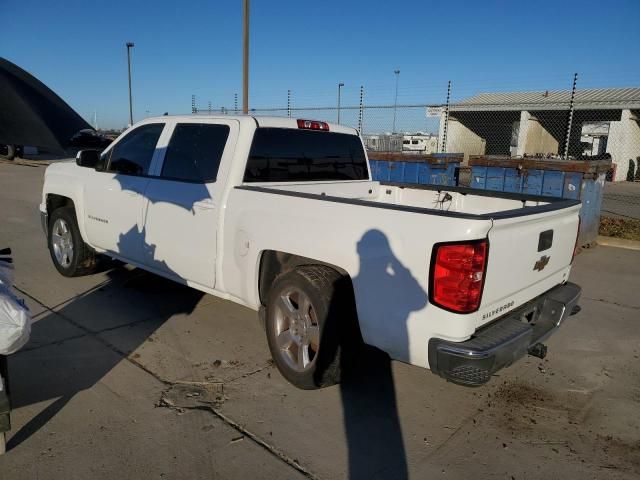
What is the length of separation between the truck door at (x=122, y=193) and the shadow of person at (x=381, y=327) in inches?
101

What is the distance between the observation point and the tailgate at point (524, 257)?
9.36 ft

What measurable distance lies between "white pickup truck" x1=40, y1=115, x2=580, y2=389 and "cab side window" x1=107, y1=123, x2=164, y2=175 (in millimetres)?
18

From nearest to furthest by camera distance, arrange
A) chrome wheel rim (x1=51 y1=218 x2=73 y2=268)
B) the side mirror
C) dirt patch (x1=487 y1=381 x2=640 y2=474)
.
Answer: dirt patch (x1=487 y1=381 x2=640 y2=474)
the side mirror
chrome wheel rim (x1=51 y1=218 x2=73 y2=268)

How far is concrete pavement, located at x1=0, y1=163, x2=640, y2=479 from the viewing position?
9.24 ft

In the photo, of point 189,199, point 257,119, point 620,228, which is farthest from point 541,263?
point 620,228

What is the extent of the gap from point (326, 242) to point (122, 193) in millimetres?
2583

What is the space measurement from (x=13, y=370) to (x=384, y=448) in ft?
8.87

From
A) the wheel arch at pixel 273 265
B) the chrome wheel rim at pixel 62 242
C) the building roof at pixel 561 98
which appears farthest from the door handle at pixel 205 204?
the building roof at pixel 561 98

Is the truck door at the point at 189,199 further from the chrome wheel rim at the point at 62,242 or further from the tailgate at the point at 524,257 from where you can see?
the tailgate at the point at 524,257

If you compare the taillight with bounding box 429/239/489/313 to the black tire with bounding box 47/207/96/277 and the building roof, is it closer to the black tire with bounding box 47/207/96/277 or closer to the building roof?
the black tire with bounding box 47/207/96/277

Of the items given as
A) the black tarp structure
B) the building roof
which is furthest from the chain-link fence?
the black tarp structure

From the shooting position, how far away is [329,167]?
4.80m

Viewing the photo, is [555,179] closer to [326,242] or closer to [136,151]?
[326,242]

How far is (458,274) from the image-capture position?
8.90 ft
